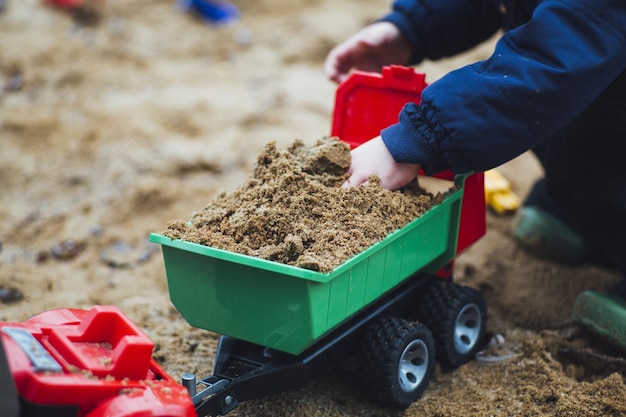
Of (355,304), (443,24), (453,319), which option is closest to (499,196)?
(443,24)

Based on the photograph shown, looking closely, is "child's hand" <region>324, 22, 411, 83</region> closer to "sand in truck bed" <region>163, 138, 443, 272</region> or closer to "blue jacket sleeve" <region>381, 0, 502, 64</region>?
"blue jacket sleeve" <region>381, 0, 502, 64</region>

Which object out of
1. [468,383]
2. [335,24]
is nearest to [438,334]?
[468,383]

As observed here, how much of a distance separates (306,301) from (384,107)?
65cm

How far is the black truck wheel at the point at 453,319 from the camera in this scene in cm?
156

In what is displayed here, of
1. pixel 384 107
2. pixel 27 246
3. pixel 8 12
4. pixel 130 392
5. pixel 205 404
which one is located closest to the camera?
pixel 130 392

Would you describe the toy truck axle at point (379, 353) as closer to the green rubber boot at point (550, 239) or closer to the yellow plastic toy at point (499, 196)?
the green rubber boot at point (550, 239)

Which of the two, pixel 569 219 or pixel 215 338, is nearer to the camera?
pixel 215 338

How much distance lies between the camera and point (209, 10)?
12.6 feet

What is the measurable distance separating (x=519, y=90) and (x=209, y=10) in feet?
9.25

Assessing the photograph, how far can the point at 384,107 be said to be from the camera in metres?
1.68

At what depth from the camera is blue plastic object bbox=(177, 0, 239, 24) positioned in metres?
3.82

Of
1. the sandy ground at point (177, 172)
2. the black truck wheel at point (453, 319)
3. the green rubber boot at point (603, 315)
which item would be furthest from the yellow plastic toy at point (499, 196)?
the black truck wheel at point (453, 319)

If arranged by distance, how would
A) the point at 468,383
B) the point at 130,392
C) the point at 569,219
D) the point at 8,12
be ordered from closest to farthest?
1. the point at 130,392
2. the point at 468,383
3. the point at 569,219
4. the point at 8,12

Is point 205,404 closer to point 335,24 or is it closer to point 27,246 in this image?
point 27,246
